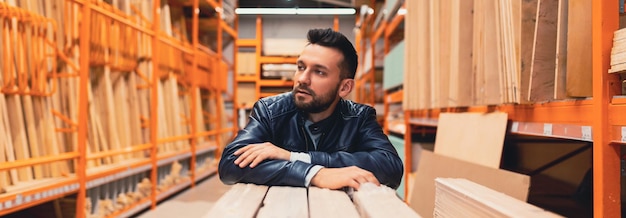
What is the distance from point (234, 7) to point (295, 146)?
27.9ft

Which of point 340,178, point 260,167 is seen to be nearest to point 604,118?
point 340,178

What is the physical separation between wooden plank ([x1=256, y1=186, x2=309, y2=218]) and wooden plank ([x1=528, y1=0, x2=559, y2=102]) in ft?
4.10

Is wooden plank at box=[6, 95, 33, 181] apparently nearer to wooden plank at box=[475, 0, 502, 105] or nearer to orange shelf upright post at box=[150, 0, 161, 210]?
orange shelf upright post at box=[150, 0, 161, 210]

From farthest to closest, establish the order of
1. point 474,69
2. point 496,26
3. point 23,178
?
point 23,178 < point 474,69 < point 496,26

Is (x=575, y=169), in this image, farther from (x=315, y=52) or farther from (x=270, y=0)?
(x=270, y=0)

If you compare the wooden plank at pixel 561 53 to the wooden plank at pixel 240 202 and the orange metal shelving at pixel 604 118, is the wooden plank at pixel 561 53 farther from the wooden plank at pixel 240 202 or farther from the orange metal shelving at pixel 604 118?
the wooden plank at pixel 240 202

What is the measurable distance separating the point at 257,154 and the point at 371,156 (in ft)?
1.73

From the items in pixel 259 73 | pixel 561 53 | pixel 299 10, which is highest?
pixel 299 10

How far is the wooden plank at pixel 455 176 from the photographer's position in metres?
2.53

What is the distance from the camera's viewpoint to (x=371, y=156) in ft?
7.37

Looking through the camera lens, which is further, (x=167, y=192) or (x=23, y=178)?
(x=167, y=192)

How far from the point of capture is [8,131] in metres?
3.39

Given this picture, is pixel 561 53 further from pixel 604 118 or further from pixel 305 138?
pixel 305 138

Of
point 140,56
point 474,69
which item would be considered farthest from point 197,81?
point 474,69
